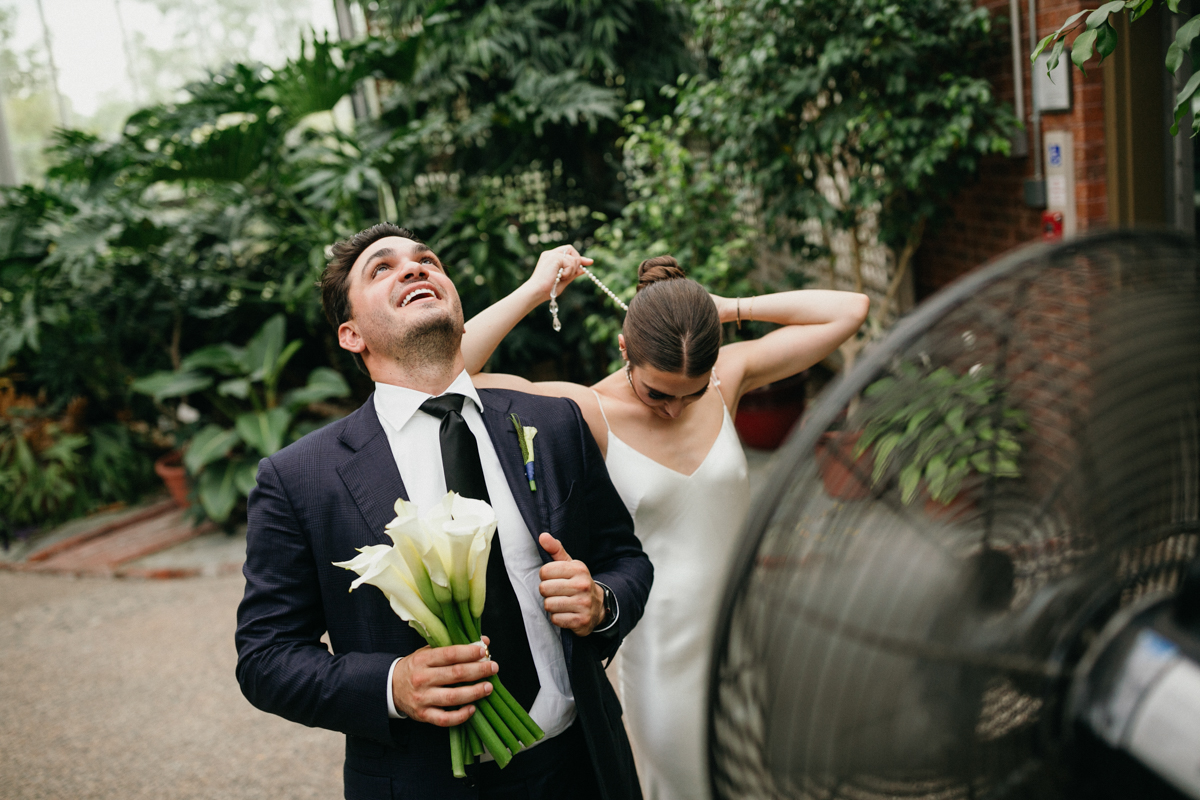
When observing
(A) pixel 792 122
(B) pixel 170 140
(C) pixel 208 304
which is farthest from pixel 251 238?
(A) pixel 792 122

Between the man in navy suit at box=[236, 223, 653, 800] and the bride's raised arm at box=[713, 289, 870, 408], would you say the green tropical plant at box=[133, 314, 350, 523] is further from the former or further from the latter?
the man in navy suit at box=[236, 223, 653, 800]

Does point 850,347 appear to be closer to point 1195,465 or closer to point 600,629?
point 600,629

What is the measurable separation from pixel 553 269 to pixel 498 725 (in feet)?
3.64

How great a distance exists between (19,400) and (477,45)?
445 centimetres

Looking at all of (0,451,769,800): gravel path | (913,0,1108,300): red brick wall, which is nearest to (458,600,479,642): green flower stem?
(0,451,769,800): gravel path

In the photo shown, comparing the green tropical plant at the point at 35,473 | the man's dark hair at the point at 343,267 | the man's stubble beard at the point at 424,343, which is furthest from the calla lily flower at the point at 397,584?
the green tropical plant at the point at 35,473

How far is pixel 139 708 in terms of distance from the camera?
3.84m

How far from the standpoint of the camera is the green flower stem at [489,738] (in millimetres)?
1304

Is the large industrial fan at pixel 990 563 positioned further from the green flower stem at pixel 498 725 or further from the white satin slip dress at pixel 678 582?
the white satin slip dress at pixel 678 582

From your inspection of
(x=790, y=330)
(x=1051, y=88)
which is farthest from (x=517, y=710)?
(x=1051, y=88)

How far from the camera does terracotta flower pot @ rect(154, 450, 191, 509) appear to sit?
611cm

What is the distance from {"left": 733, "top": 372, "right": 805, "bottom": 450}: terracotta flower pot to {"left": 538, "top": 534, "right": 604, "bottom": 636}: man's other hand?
161 inches

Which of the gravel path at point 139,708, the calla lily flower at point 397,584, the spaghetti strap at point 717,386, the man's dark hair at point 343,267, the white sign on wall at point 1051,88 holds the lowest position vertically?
the gravel path at point 139,708

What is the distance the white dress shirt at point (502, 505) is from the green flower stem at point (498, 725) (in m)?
0.13
